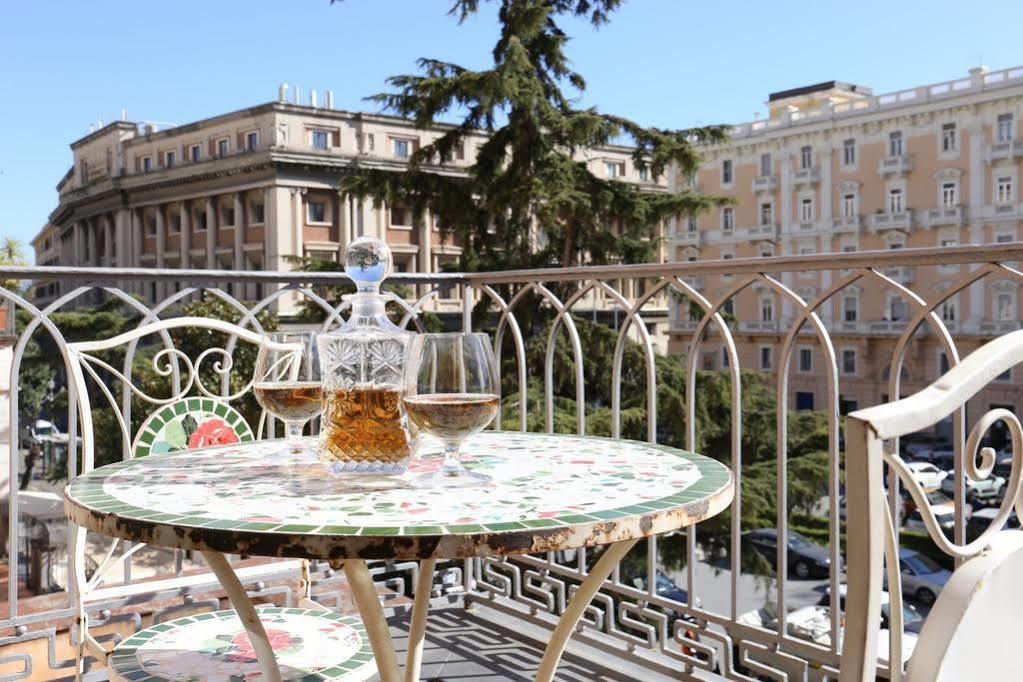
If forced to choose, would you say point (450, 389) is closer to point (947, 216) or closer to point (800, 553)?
point (800, 553)

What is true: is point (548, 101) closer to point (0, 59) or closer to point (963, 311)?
point (963, 311)

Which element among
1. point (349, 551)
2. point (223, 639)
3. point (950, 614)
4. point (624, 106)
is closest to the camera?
point (950, 614)

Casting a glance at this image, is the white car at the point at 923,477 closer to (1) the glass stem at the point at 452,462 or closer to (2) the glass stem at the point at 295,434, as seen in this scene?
(1) the glass stem at the point at 452,462

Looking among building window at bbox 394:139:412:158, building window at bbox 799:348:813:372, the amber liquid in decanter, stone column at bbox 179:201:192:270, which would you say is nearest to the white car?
the amber liquid in decanter

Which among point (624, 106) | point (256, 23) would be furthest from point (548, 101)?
point (256, 23)

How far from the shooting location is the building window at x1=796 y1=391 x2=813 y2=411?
40.1 metres

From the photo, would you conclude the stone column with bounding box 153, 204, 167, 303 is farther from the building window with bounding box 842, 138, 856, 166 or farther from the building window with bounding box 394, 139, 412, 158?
the building window with bounding box 842, 138, 856, 166

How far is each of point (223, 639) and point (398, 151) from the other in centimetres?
4223

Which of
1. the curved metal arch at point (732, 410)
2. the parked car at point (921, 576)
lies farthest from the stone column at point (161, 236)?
the curved metal arch at point (732, 410)

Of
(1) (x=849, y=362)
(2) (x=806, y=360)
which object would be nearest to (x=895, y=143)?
(1) (x=849, y=362)

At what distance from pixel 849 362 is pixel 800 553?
2101 cm

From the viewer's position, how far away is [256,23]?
42062mm

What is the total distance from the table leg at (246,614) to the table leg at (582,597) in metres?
0.47

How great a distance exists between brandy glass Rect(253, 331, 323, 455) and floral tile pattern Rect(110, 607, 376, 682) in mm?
390
